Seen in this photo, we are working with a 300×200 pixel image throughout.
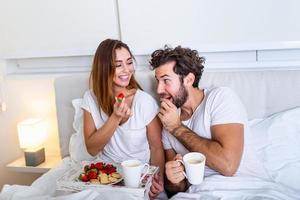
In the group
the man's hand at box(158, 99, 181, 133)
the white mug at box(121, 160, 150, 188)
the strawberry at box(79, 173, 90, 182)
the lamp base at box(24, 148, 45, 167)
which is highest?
the man's hand at box(158, 99, 181, 133)

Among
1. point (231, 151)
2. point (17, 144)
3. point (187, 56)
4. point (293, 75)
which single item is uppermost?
point (187, 56)

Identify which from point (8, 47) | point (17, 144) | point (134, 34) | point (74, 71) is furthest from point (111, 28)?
point (17, 144)

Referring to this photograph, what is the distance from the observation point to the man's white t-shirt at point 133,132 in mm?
1692

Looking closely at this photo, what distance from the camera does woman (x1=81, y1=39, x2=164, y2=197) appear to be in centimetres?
167

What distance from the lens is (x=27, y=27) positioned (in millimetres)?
2135

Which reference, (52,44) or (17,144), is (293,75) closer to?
(52,44)

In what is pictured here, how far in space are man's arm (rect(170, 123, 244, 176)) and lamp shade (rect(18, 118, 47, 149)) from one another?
1087 millimetres

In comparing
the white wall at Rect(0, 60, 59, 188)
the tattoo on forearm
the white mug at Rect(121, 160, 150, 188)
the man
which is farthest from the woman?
the white wall at Rect(0, 60, 59, 188)

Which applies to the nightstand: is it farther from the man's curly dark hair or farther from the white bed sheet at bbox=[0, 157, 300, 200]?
the man's curly dark hair

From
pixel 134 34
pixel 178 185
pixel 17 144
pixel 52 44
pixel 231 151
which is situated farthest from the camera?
pixel 17 144

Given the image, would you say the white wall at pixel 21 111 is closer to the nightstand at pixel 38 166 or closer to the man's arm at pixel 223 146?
the nightstand at pixel 38 166

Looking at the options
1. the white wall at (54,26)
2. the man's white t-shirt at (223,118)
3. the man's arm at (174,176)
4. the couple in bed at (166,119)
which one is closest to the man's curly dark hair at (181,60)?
the couple in bed at (166,119)

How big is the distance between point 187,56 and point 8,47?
1.25 m

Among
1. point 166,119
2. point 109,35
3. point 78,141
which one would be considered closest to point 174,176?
point 166,119
